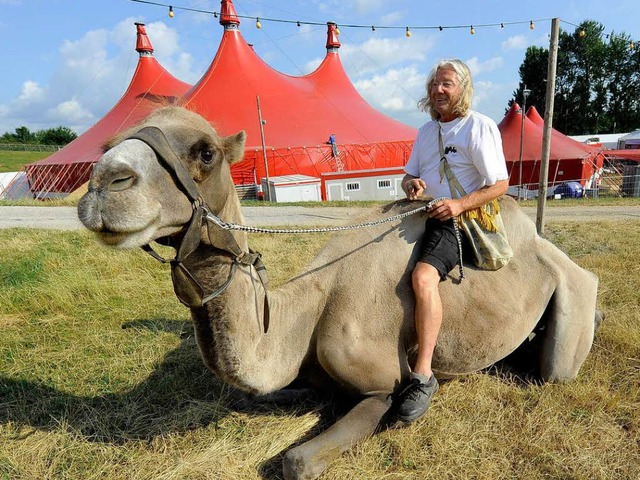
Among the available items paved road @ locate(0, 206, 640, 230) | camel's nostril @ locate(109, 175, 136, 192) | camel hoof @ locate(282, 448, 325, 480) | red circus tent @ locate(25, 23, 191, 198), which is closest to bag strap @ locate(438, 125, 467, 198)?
camel hoof @ locate(282, 448, 325, 480)

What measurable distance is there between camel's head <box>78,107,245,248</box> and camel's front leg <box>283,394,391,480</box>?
1.44 meters

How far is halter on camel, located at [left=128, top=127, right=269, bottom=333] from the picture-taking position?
2.07m

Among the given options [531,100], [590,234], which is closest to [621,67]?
[531,100]

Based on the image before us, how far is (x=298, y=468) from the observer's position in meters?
2.54

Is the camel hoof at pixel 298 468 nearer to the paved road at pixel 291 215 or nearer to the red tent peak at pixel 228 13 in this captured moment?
the paved road at pixel 291 215

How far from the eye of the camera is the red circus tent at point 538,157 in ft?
80.3

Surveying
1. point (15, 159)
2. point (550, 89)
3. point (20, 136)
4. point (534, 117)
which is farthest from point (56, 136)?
point (550, 89)

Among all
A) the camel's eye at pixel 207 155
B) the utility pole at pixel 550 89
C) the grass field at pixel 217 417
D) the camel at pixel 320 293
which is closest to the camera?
the camel at pixel 320 293

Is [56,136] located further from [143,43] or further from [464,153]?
[464,153]

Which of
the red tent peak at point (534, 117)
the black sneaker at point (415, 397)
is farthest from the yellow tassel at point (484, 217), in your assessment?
the red tent peak at point (534, 117)

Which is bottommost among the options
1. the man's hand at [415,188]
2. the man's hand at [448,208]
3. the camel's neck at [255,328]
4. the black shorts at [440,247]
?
the camel's neck at [255,328]

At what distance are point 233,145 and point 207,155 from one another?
0.23 m

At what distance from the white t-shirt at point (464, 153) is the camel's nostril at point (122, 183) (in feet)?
6.82

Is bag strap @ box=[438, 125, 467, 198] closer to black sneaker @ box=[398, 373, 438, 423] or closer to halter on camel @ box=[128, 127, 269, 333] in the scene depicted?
black sneaker @ box=[398, 373, 438, 423]
